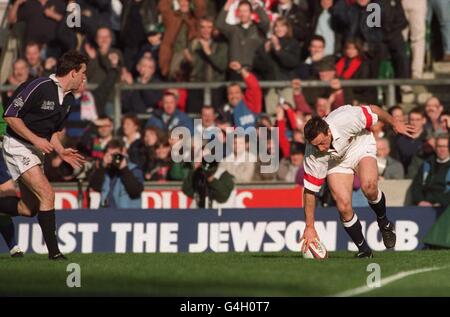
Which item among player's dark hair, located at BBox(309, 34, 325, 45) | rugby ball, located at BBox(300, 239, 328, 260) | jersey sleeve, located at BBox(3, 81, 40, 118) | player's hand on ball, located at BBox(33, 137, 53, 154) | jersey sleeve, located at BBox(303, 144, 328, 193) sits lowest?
rugby ball, located at BBox(300, 239, 328, 260)

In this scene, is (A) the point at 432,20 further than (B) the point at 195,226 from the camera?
Yes

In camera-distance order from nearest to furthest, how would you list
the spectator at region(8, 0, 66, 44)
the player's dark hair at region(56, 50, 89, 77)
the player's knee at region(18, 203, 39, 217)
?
1. the player's dark hair at region(56, 50, 89, 77)
2. the player's knee at region(18, 203, 39, 217)
3. the spectator at region(8, 0, 66, 44)

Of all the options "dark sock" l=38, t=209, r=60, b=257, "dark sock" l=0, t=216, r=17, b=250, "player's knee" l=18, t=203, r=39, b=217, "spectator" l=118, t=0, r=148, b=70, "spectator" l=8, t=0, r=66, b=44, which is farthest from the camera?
"spectator" l=8, t=0, r=66, b=44

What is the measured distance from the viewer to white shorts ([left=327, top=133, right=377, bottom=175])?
15945 millimetres

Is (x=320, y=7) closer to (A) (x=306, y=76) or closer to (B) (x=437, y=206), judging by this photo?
(A) (x=306, y=76)

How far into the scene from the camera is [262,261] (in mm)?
15867

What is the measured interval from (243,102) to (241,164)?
1.18 meters

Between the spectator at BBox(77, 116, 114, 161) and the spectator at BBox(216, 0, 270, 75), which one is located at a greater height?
the spectator at BBox(216, 0, 270, 75)

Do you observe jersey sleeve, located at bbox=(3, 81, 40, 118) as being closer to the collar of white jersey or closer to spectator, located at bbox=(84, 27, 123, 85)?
the collar of white jersey

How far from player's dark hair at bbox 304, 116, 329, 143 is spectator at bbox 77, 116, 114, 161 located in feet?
23.7

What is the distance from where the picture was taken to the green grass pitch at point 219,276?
1267 cm

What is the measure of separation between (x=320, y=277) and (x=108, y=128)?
9494mm

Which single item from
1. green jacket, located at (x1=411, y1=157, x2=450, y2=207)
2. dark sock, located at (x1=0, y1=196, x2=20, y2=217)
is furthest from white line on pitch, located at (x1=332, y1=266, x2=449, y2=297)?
green jacket, located at (x1=411, y1=157, x2=450, y2=207)
